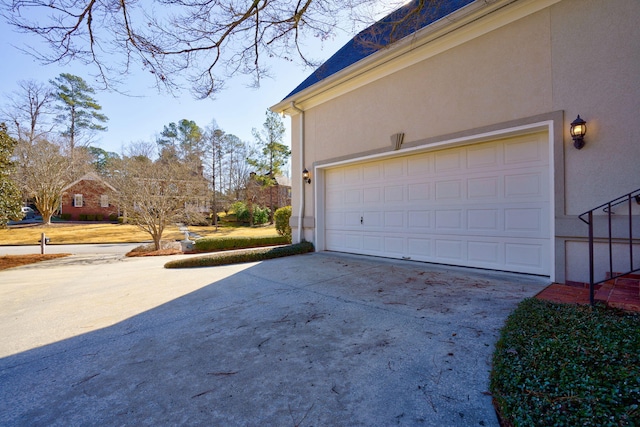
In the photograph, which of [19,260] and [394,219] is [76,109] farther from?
[394,219]

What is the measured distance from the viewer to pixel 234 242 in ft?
39.2

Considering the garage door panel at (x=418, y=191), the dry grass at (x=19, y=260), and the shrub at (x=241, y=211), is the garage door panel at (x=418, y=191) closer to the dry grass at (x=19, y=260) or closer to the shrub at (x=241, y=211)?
the dry grass at (x=19, y=260)

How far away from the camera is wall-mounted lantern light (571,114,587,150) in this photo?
13.0 ft

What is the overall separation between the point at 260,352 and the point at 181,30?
484 centimetres

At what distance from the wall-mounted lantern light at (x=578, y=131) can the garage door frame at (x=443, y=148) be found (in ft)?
0.84

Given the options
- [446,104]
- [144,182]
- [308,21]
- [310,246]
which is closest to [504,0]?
[446,104]

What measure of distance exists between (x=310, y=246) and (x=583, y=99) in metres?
6.32

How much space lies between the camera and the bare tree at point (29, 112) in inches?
619

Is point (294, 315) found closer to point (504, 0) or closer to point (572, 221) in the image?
point (572, 221)

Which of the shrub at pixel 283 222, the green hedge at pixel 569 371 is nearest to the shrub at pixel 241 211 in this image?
the shrub at pixel 283 222

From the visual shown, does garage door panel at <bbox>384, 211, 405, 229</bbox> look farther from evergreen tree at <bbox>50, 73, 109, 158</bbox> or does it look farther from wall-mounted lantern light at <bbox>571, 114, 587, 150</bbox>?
evergreen tree at <bbox>50, 73, 109, 158</bbox>

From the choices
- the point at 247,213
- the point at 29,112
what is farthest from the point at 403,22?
the point at 29,112

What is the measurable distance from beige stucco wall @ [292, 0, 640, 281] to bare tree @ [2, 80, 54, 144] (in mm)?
20767

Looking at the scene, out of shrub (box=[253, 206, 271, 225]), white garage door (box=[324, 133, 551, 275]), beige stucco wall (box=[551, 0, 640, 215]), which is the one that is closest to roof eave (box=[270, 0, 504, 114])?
beige stucco wall (box=[551, 0, 640, 215])
